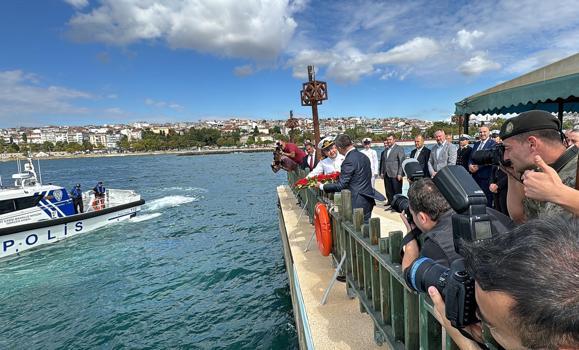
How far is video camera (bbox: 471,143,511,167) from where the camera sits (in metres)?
2.13

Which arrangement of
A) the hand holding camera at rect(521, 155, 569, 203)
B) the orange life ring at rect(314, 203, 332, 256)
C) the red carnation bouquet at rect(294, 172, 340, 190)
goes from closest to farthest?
the hand holding camera at rect(521, 155, 569, 203) → the orange life ring at rect(314, 203, 332, 256) → the red carnation bouquet at rect(294, 172, 340, 190)

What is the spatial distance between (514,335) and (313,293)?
3284mm

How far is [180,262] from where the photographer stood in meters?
9.71

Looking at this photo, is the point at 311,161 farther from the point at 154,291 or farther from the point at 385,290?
the point at 385,290

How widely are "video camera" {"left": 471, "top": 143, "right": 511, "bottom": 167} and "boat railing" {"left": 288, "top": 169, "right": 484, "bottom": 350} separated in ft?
2.63

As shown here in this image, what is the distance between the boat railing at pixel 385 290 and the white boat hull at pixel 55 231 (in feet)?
44.3

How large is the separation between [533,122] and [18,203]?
1600cm

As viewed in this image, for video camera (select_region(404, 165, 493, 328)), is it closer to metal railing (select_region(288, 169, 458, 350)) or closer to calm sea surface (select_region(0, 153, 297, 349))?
metal railing (select_region(288, 169, 458, 350))

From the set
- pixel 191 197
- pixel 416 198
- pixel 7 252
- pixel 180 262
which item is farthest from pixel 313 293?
pixel 191 197

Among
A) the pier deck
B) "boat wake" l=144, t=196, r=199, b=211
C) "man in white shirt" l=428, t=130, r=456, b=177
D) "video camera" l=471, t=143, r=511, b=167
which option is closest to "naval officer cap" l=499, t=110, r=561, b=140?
"video camera" l=471, t=143, r=511, b=167

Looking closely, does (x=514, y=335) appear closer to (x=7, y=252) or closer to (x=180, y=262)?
(x=180, y=262)

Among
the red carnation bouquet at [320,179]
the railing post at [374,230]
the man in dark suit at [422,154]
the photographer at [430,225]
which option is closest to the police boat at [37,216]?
the red carnation bouquet at [320,179]

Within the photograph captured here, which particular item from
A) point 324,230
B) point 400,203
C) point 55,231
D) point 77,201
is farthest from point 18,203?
point 400,203

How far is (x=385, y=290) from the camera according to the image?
2.54 metres
